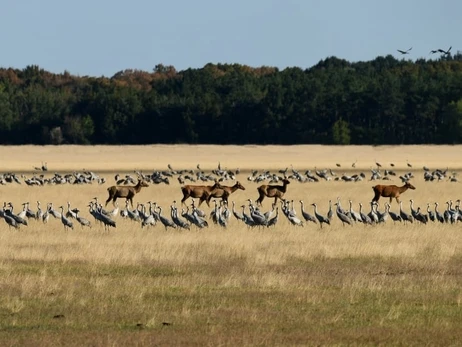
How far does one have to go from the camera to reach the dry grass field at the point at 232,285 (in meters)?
13.6

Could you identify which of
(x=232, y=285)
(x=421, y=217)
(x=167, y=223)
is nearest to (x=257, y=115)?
(x=421, y=217)

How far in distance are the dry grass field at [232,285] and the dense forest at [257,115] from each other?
68.5 m

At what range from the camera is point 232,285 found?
57.0ft

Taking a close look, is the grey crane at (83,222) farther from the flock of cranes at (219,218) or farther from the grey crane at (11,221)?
the grey crane at (11,221)

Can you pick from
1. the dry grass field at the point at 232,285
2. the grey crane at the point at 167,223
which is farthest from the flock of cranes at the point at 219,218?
the dry grass field at the point at 232,285

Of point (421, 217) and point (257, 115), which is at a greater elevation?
point (257, 115)

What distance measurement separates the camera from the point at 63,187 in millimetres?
46562

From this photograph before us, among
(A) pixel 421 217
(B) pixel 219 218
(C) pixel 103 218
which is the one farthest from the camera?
(A) pixel 421 217

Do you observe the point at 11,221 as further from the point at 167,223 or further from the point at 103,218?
the point at 167,223

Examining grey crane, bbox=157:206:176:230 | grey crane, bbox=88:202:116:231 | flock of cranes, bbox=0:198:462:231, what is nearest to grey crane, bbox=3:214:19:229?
flock of cranes, bbox=0:198:462:231

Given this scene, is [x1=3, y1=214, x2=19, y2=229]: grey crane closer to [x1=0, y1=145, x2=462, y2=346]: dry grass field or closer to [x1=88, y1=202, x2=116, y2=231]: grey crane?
[x1=0, y1=145, x2=462, y2=346]: dry grass field

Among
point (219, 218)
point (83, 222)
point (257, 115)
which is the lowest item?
point (83, 222)

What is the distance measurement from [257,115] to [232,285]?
288ft

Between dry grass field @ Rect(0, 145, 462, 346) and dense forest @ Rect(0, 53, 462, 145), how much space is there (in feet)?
225
